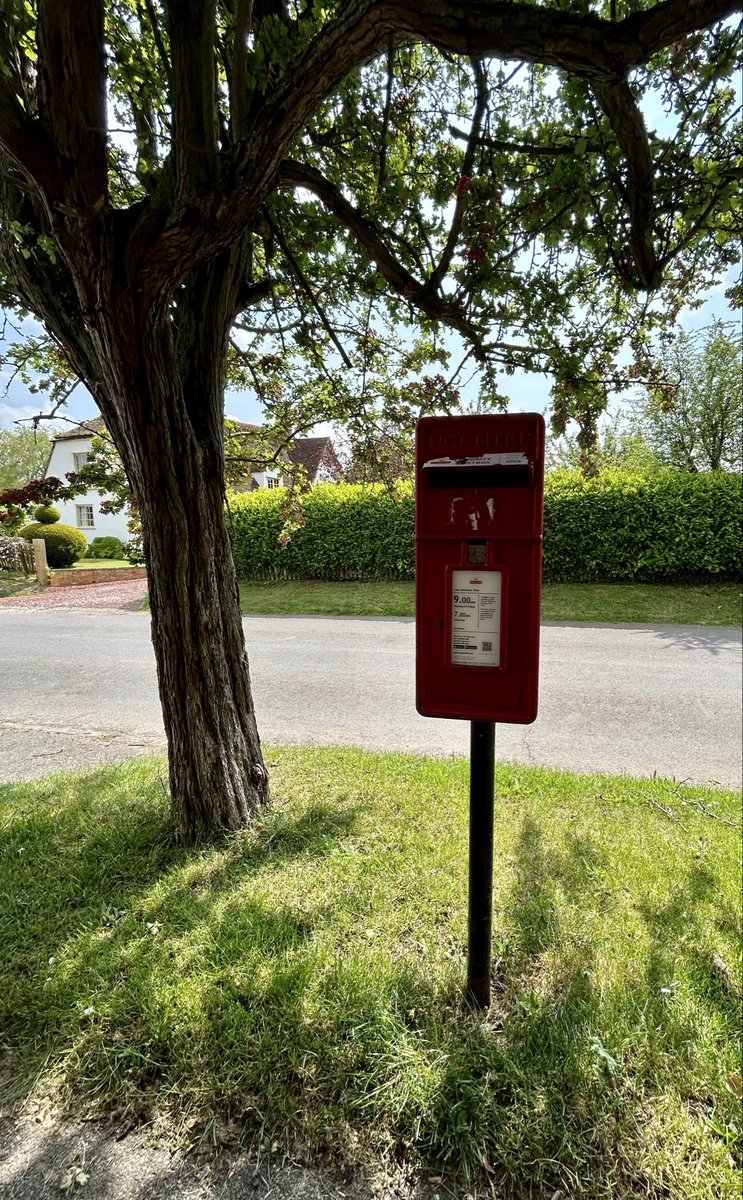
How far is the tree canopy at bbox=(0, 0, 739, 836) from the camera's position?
6.07 ft

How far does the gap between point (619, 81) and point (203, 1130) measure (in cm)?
358

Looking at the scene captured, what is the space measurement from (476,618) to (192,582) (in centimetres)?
157

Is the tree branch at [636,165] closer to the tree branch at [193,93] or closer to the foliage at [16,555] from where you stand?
the tree branch at [193,93]

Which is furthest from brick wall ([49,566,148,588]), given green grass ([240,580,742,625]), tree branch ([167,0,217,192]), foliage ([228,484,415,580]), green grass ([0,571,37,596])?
tree branch ([167,0,217,192])

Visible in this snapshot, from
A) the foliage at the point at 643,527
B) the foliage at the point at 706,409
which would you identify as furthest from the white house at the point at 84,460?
the foliage at the point at 706,409

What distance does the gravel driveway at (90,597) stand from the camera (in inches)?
200

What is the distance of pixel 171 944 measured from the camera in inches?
81.1

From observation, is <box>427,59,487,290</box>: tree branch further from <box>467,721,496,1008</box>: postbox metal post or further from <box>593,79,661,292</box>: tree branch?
<box>467,721,496,1008</box>: postbox metal post

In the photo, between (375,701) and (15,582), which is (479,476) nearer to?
(375,701)

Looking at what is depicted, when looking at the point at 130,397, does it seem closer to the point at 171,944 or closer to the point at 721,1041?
the point at 171,944

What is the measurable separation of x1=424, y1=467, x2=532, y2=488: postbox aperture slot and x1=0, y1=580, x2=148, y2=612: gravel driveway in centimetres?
447

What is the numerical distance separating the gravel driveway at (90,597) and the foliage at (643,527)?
823 cm

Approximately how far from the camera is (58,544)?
7.34 m

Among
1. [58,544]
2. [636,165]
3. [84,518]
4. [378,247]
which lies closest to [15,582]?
[58,544]
